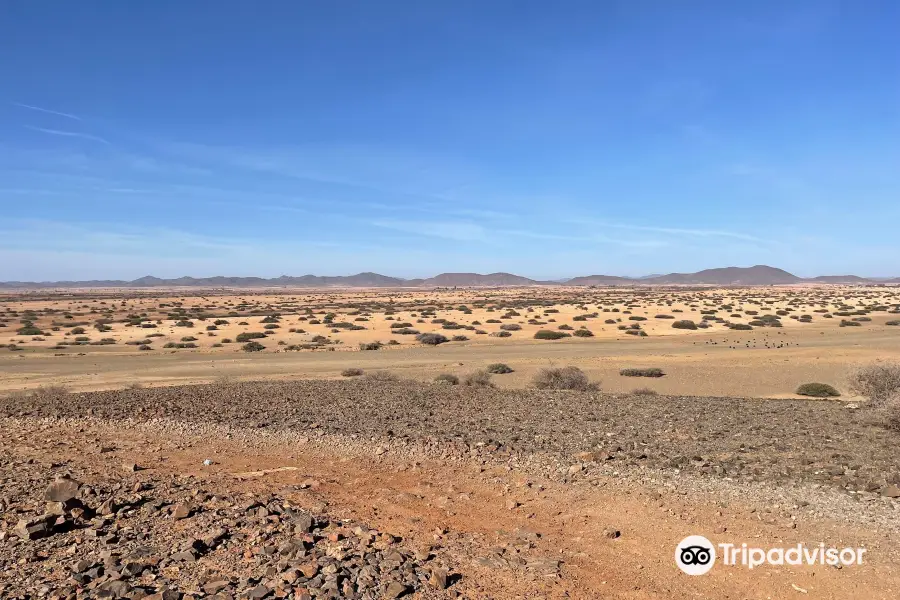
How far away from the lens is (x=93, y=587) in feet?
17.6

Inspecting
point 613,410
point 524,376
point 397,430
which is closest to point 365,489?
point 397,430

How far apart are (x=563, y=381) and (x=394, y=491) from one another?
43.9 ft

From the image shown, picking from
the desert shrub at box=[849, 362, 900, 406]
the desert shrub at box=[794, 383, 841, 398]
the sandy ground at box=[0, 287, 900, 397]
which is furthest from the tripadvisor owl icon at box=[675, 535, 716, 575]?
the desert shrub at box=[794, 383, 841, 398]

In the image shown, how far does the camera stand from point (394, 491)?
865 cm

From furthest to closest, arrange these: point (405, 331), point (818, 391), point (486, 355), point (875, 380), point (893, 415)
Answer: point (405, 331)
point (486, 355)
point (818, 391)
point (875, 380)
point (893, 415)

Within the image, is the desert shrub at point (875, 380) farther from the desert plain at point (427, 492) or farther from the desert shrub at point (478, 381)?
the desert shrub at point (478, 381)

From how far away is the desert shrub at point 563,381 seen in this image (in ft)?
67.9

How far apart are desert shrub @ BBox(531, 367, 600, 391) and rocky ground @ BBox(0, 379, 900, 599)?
17.9ft

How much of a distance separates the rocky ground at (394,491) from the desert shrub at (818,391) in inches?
270

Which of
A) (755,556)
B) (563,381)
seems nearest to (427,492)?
(755,556)

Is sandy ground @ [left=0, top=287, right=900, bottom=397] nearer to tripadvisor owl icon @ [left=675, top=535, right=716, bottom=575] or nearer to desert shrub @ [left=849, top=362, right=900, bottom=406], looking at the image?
desert shrub @ [left=849, top=362, right=900, bottom=406]

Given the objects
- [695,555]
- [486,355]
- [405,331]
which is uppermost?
[695,555]

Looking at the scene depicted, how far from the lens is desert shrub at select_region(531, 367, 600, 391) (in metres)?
20.7

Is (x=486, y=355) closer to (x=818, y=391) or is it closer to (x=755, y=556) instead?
(x=818, y=391)
